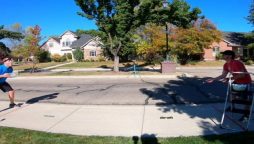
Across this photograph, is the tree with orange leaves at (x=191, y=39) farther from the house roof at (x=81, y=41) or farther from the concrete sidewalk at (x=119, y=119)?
the concrete sidewalk at (x=119, y=119)

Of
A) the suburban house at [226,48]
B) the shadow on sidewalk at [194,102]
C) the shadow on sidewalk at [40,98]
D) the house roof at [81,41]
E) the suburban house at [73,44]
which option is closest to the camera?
the shadow on sidewalk at [194,102]

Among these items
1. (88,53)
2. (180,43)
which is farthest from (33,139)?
(88,53)

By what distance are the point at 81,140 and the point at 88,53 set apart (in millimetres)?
55675

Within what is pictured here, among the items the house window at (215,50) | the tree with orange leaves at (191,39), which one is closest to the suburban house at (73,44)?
the house window at (215,50)

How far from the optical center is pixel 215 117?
29.2 ft

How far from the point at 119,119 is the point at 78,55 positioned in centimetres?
5304

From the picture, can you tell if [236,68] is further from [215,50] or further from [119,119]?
[215,50]

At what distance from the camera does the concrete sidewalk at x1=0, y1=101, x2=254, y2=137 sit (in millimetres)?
7734

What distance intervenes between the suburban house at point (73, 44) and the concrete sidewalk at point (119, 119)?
47138mm

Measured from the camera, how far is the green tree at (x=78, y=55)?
61.4 m

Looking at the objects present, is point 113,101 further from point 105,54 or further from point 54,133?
point 105,54

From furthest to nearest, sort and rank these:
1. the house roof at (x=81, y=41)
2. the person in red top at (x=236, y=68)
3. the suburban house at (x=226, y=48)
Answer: the house roof at (x=81, y=41)
the suburban house at (x=226, y=48)
the person in red top at (x=236, y=68)

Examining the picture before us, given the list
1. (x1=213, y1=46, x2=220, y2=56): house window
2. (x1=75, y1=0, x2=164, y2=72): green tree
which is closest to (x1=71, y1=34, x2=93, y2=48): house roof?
(x1=213, y1=46, x2=220, y2=56): house window

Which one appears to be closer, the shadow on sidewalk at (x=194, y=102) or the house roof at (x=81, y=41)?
the shadow on sidewalk at (x=194, y=102)
